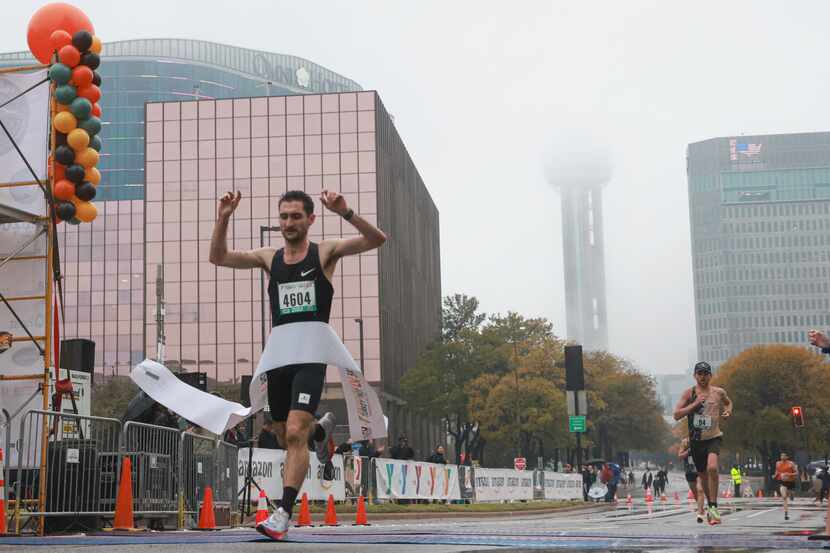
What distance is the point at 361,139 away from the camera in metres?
78.6

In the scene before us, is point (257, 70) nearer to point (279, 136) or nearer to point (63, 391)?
point (279, 136)

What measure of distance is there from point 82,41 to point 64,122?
1.30 meters

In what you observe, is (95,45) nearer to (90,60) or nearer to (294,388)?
(90,60)

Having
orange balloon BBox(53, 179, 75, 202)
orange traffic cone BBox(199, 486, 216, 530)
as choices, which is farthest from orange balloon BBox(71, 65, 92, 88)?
orange traffic cone BBox(199, 486, 216, 530)

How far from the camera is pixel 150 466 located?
44.1 ft

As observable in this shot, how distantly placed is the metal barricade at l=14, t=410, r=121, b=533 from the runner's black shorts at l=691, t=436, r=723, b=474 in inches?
243

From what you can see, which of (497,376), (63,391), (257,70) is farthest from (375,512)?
(257,70)

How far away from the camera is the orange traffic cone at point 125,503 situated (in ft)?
39.4

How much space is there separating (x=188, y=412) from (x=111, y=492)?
5.41 meters

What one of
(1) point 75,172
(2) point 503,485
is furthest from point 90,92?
(2) point 503,485

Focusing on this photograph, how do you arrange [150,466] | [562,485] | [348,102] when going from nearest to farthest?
[150,466] → [562,485] → [348,102]

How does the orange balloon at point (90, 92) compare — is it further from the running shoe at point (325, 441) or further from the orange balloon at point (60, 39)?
the running shoe at point (325, 441)

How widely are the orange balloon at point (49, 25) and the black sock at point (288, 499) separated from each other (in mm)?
10960

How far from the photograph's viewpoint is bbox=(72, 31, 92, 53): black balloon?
51.0 feet
